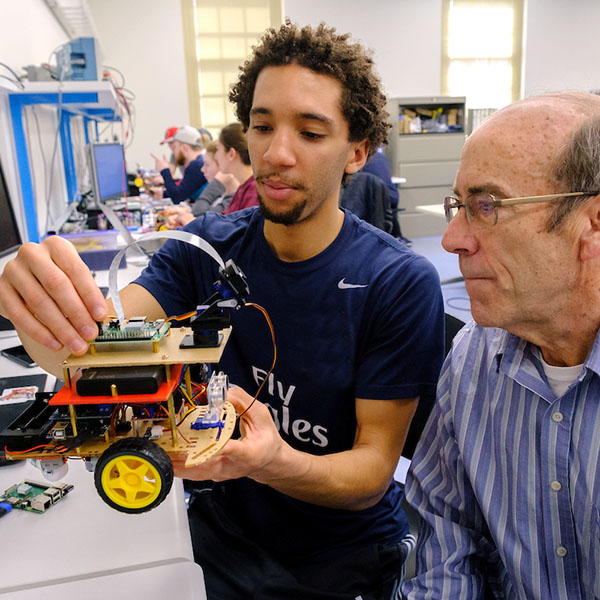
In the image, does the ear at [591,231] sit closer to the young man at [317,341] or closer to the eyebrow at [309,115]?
the young man at [317,341]

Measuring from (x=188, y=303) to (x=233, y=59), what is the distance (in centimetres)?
747

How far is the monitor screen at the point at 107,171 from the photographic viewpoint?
12.4 ft

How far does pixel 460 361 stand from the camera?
1128 millimetres

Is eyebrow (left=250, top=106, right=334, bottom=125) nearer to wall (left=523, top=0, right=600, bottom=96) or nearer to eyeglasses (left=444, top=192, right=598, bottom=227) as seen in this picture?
eyeglasses (left=444, top=192, right=598, bottom=227)

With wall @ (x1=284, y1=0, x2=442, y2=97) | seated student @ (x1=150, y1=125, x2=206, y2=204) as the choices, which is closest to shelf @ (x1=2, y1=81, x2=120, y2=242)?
seated student @ (x1=150, y1=125, x2=206, y2=204)

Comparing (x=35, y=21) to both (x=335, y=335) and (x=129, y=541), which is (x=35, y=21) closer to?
(x=335, y=335)

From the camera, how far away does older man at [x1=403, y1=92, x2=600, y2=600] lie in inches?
35.1

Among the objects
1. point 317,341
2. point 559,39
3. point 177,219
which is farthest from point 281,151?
point 559,39

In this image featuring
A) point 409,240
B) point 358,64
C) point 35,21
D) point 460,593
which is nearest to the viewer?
point 460,593

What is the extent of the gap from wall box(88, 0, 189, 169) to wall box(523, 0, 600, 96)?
5.43 metres

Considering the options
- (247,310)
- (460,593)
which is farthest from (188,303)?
(460,593)

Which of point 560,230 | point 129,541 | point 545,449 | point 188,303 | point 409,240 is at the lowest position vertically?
point 409,240

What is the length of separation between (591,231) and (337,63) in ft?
2.47

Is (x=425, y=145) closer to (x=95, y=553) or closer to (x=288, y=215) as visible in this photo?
(x=288, y=215)
